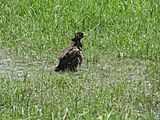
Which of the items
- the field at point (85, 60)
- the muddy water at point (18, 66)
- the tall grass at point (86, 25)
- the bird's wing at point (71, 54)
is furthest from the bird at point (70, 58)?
the tall grass at point (86, 25)

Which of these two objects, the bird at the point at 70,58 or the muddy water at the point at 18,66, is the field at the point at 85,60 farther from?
the bird at the point at 70,58

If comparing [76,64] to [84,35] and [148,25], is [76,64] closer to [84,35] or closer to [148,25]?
[84,35]

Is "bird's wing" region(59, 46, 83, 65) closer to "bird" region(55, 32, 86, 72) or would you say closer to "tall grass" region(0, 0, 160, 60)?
"bird" region(55, 32, 86, 72)

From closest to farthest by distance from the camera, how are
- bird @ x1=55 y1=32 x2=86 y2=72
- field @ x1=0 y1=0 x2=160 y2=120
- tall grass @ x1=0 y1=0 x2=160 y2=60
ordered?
field @ x1=0 y1=0 x2=160 y2=120 → bird @ x1=55 y1=32 x2=86 y2=72 → tall grass @ x1=0 y1=0 x2=160 y2=60

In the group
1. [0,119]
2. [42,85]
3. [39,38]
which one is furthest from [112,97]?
[39,38]

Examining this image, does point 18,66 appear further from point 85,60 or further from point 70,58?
point 85,60

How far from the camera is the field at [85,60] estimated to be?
7.38 m

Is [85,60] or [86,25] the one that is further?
[86,25]

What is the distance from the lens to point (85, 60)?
980cm

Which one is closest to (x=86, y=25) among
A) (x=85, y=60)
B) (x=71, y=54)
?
(x=85, y=60)

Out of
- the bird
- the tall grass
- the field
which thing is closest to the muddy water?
the field

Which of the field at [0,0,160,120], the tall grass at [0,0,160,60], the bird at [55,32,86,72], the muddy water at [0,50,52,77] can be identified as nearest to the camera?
the field at [0,0,160,120]

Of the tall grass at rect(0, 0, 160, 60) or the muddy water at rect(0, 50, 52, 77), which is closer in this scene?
the muddy water at rect(0, 50, 52, 77)

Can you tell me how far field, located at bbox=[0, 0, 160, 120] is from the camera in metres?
7.38
